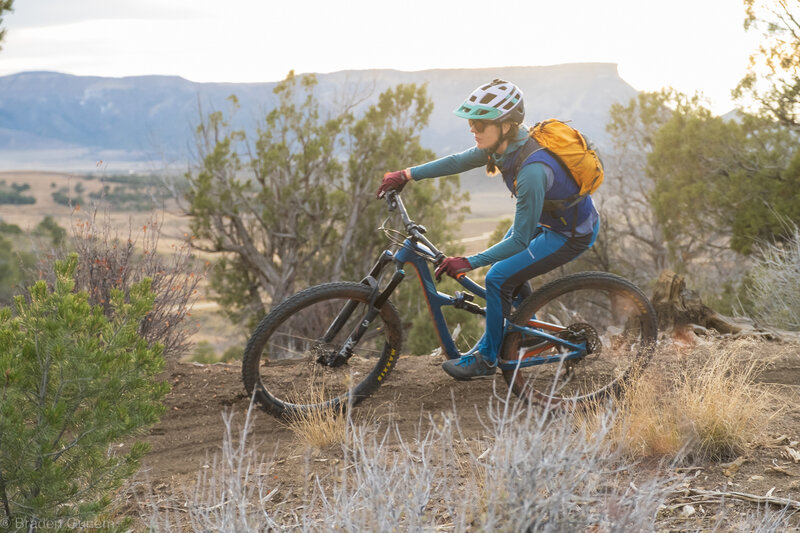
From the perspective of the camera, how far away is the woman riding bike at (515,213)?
423 centimetres

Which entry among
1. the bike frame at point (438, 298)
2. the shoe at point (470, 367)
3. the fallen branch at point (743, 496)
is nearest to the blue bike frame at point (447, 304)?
the bike frame at point (438, 298)

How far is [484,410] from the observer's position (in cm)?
497

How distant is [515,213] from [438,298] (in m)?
0.94

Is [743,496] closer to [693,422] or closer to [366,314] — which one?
[693,422]

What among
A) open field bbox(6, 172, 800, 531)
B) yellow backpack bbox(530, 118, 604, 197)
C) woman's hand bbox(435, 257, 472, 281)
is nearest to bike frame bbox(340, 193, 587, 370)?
woman's hand bbox(435, 257, 472, 281)

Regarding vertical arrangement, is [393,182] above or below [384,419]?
above

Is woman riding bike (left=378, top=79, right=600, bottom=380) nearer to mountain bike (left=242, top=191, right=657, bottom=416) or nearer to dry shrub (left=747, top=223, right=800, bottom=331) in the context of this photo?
mountain bike (left=242, top=191, right=657, bottom=416)

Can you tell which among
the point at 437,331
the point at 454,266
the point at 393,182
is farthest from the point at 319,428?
the point at 393,182

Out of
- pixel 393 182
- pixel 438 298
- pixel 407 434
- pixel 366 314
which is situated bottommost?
pixel 407 434

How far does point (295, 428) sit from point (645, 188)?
91.2 feet

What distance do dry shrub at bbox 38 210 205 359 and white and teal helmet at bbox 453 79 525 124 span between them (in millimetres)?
3769

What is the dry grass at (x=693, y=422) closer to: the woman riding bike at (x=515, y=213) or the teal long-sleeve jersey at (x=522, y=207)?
the woman riding bike at (x=515, y=213)

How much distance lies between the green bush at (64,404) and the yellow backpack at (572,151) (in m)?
2.50

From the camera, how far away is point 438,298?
4746 millimetres
